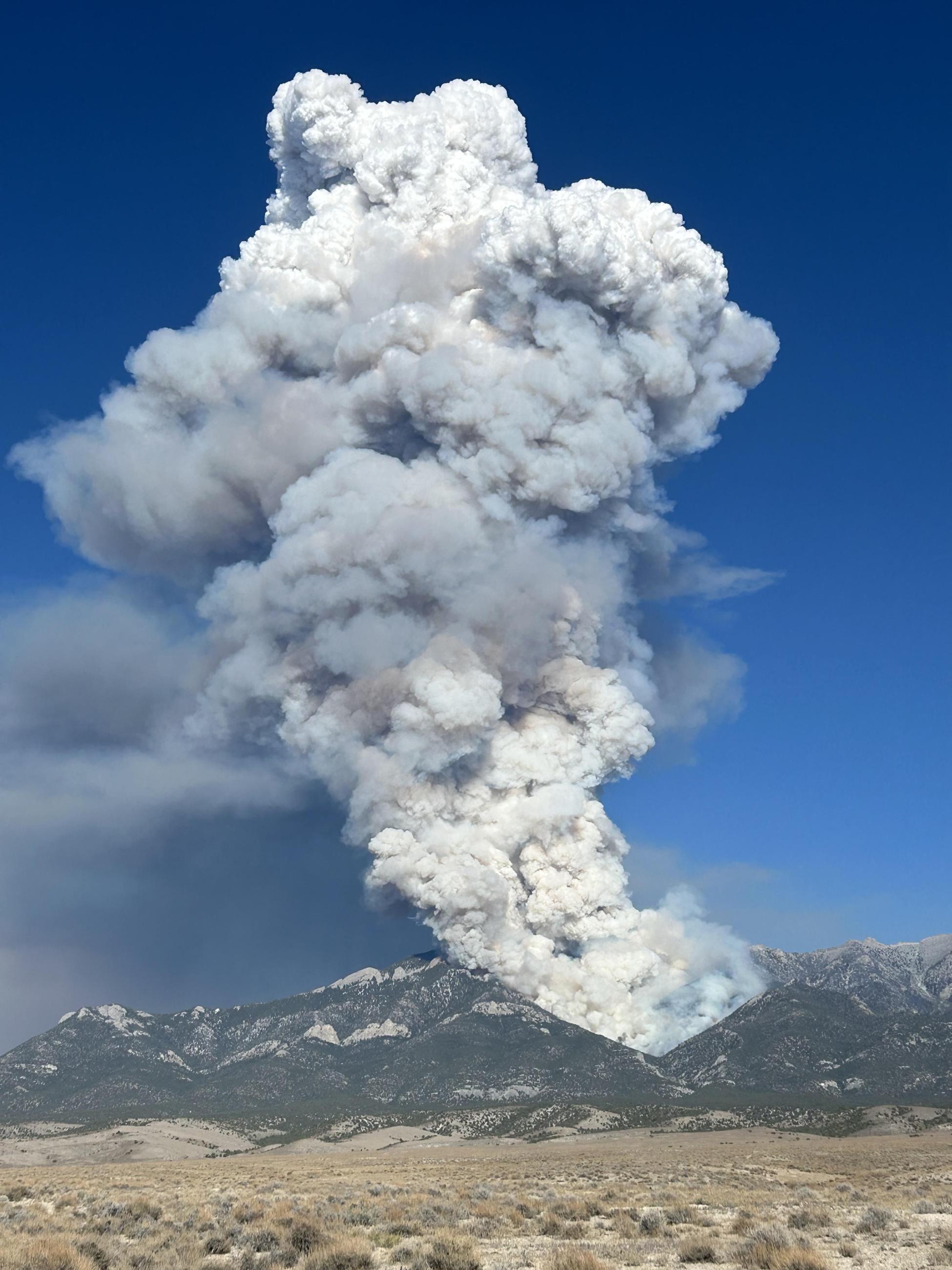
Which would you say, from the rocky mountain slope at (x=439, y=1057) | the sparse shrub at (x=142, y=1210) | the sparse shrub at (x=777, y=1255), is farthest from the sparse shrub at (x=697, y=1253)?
the rocky mountain slope at (x=439, y=1057)

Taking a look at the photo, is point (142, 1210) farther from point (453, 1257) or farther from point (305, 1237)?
point (453, 1257)

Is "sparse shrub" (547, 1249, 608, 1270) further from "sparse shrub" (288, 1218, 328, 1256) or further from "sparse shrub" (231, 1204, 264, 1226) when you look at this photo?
"sparse shrub" (231, 1204, 264, 1226)

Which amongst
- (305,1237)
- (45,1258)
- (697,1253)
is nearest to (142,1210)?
(305,1237)

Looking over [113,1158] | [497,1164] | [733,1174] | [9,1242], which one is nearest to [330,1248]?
[9,1242]

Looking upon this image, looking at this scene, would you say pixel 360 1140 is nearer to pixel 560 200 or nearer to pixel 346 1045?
pixel 346 1045

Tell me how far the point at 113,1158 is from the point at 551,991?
60.3 meters

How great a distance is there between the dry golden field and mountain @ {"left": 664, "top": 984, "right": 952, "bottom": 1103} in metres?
88.6

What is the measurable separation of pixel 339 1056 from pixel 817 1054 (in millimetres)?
67961

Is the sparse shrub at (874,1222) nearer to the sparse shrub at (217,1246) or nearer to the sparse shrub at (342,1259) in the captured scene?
the sparse shrub at (342,1259)

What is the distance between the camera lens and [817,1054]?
142500 mm

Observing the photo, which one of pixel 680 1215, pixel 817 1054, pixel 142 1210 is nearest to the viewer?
pixel 680 1215

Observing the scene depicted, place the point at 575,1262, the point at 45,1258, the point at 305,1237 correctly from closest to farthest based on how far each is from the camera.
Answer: the point at 45,1258 < the point at 575,1262 < the point at 305,1237

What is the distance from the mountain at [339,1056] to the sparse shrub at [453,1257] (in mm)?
111318

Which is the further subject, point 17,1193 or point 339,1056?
point 339,1056
